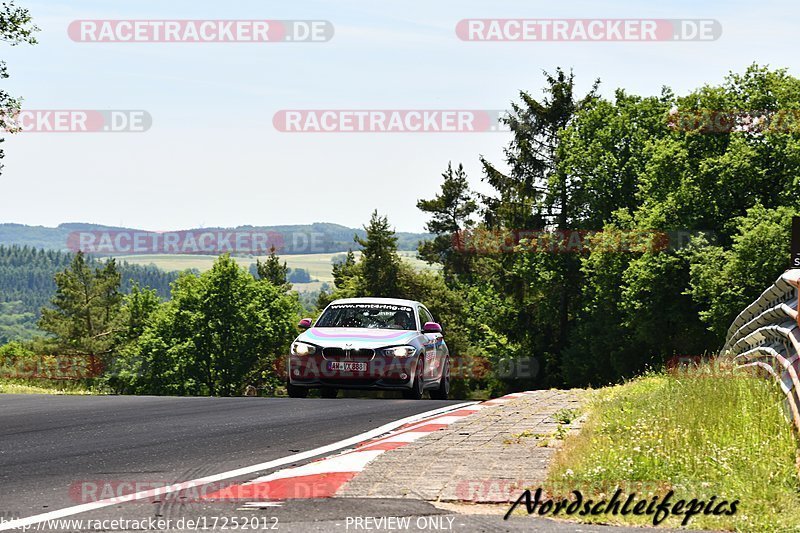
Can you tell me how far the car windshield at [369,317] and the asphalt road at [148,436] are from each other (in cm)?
160

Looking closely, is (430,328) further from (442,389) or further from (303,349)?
(442,389)

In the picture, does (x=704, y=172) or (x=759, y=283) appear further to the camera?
(x=704, y=172)

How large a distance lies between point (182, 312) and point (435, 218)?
72.6 ft

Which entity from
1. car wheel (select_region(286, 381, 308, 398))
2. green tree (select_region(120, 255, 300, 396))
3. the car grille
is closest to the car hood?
the car grille

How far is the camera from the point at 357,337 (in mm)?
17094

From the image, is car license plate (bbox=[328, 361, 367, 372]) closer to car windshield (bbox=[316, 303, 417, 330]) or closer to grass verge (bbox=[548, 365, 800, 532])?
car windshield (bbox=[316, 303, 417, 330])

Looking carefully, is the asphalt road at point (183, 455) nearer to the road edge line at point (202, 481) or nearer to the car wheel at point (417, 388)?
the road edge line at point (202, 481)

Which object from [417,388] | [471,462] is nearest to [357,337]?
[417,388]

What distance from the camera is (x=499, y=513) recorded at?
21.1 feet

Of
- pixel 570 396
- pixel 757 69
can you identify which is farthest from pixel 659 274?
pixel 570 396

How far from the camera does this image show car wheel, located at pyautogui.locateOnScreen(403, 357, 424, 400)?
56.7 feet

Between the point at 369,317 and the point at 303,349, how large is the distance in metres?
1.62

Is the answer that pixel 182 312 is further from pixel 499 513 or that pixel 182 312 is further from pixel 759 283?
pixel 499 513

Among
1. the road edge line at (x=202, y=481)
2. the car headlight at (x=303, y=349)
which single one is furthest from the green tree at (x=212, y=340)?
the road edge line at (x=202, y=481)
